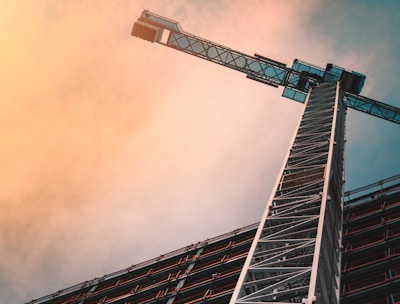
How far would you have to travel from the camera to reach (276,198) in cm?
3145

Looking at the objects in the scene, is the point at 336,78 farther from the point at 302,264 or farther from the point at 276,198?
the point at 302,264

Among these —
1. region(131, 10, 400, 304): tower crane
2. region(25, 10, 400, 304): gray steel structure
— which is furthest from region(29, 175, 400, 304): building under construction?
region(131, 10, 400, 304): tower crane

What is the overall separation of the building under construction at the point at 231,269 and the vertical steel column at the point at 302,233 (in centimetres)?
451

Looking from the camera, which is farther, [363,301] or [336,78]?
[336,78]

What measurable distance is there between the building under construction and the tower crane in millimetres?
4509

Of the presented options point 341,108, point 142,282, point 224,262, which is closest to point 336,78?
point 341,108

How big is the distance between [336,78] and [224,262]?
20734mm

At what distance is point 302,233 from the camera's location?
91.1 ft

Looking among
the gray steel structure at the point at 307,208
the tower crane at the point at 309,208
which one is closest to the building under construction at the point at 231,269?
the gray steel structure at the point at 307,208

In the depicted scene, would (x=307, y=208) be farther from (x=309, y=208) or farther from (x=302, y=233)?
(x=302, y=233)

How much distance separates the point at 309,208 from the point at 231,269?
18.1m

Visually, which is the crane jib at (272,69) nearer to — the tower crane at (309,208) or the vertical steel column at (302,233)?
the tower crane at (309,208)

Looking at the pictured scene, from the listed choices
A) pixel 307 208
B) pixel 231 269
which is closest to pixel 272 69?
pixel 231 269

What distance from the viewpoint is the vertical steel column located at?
76.5 feet
